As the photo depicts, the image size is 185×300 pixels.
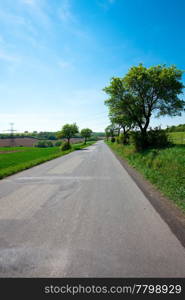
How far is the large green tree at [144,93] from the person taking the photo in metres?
17.5

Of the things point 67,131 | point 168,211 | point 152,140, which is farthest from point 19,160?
point 67,131

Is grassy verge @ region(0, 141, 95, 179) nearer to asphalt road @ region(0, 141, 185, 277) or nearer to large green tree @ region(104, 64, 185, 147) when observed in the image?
asphalt road @ region(0, 141, 185, 277)

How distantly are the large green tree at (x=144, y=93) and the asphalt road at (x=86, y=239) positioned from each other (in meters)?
15.4

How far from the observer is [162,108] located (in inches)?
755

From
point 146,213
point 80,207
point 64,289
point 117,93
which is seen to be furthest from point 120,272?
point 117,93

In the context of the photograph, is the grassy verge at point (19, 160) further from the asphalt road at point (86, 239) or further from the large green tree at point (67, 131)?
the large green tree at point (67, 131)

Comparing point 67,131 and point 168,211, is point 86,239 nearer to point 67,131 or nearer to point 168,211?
point 168,211

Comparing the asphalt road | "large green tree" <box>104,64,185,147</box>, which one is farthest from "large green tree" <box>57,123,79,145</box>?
the asphalt road

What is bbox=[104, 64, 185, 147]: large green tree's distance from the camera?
17516 millimetres

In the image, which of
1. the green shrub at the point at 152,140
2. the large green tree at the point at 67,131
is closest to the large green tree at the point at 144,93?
the green shrub at the point at 152,140

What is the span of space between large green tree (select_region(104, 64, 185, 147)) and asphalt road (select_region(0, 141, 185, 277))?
50.6 feet

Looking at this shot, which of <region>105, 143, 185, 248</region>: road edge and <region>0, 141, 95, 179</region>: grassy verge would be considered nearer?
<region>105, 143, 185, 248</region>: road edge

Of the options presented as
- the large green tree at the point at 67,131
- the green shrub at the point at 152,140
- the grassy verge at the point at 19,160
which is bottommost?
the grassy verge at the point at 19,160

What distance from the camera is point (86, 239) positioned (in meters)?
3.08
